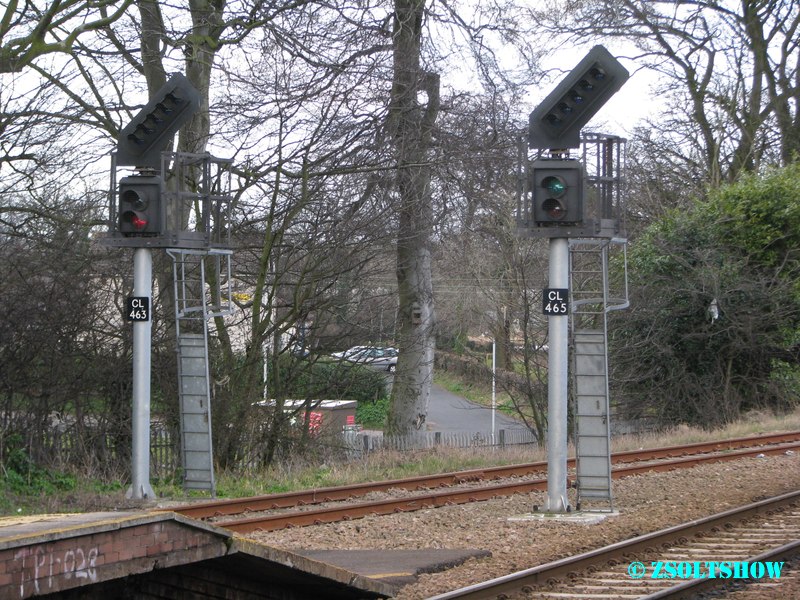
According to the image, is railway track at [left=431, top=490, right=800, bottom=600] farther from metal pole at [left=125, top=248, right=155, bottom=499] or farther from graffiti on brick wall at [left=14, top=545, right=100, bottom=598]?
metal pole at [left=125, top=248, right=155, bottom=499]

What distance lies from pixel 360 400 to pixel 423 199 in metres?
18.7

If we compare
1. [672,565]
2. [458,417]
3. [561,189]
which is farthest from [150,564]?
[458,417]

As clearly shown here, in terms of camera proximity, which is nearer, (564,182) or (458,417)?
(564,182)

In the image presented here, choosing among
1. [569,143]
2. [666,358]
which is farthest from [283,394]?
[666,358]

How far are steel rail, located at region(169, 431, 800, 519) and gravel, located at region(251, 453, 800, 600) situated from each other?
135 cm

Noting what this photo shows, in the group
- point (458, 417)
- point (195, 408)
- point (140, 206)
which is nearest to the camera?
point (140, 206)

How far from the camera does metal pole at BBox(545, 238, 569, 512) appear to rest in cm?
1187

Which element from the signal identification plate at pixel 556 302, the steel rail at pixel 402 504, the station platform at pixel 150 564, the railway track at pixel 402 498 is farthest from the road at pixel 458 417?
the station platform at pixel 150 564

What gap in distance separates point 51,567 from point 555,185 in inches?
327

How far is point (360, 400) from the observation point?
3709 centimetres

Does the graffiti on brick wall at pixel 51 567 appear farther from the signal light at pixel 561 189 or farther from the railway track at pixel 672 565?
the signal light at pixel 561 189

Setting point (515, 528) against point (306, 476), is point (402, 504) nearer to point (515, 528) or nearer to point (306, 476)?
point (515, 528)

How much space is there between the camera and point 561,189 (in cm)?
1148

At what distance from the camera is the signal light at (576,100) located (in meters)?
11.2
